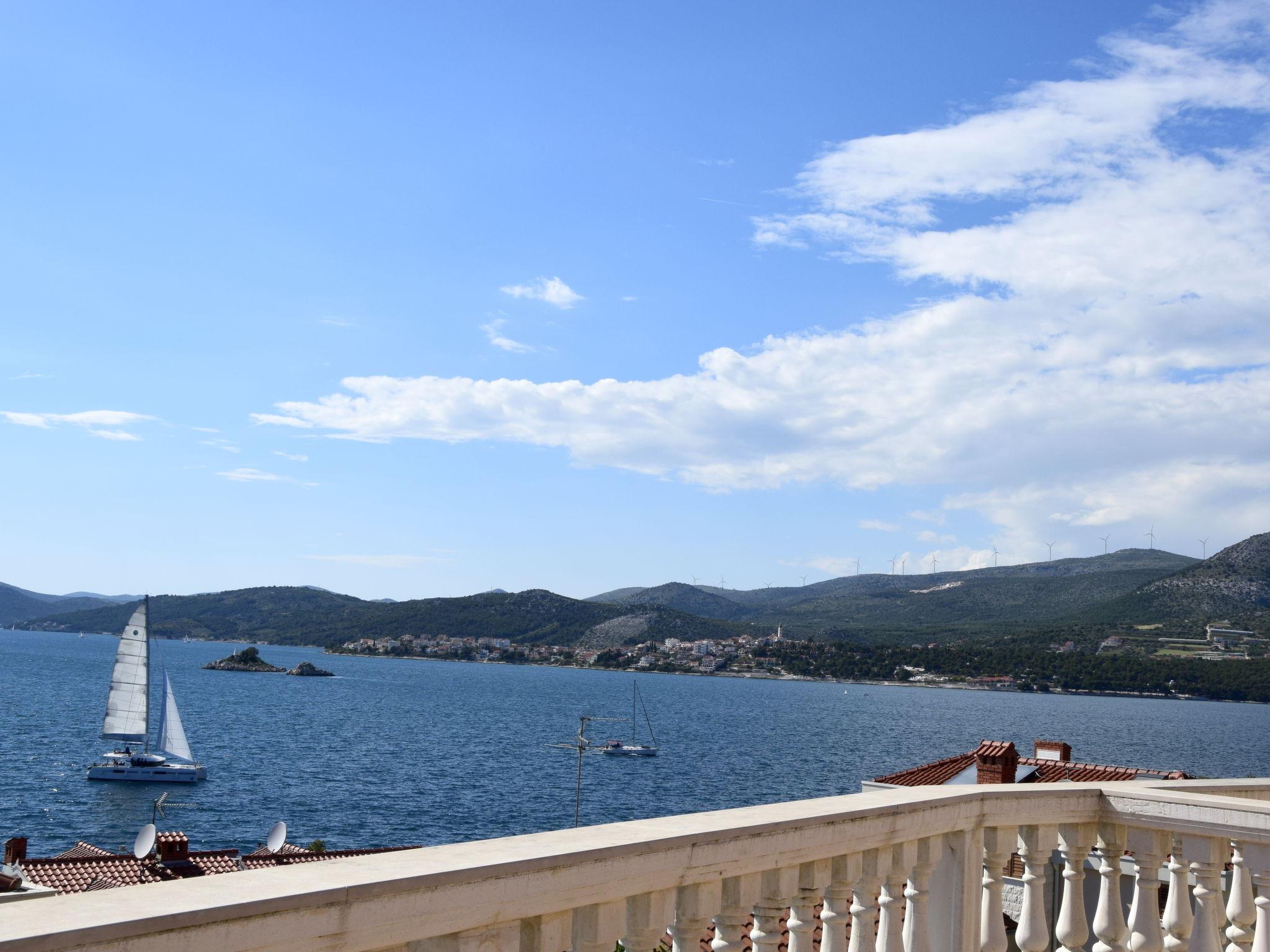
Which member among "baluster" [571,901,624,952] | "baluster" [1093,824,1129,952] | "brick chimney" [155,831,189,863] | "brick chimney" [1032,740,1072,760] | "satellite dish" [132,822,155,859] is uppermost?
"baluster" [571,901,624,952]

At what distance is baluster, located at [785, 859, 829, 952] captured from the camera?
330 centimetres

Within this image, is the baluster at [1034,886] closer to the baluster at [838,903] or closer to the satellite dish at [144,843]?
the baluster at [838,903]

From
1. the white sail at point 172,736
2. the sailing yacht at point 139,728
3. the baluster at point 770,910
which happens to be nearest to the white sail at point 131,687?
the sailing yacht at point 139,728

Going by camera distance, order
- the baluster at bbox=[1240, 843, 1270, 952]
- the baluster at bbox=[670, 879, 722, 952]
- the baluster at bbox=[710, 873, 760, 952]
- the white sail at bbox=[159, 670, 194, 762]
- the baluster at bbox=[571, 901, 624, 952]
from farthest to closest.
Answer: the white sail at bbox=[159, 670, 194, 762]
the baluster at bbox=[1240, 843, 1270, 952]
the baluster at bbox=[710, 873, 760, 952]
the baluster at bbox=[670, 879, 722, 952]
the baluster at bbox=[571, 901, 624, 952]

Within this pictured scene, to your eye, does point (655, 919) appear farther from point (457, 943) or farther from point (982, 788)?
point (982, 788)

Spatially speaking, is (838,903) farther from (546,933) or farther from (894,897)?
Result: (546,933)

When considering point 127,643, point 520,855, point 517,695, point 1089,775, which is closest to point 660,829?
point 520,855

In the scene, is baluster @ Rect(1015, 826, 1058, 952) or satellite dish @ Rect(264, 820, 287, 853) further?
satellite dish @ Rect(264, 820, 287, 853)

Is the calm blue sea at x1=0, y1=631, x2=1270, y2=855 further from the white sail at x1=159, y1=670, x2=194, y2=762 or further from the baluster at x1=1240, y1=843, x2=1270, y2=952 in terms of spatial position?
the baluster at x1=1240, y1=843, x2=1270, y2=952

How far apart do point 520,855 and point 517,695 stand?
170m

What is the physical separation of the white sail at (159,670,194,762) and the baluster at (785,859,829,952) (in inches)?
3087

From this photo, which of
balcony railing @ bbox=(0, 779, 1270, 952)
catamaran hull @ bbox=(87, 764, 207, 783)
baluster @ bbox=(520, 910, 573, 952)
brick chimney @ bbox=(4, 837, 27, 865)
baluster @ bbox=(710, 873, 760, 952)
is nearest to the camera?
balcony railing @ bbox=(0, 779, 1270, 952)

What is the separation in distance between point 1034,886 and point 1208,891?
73 centimetres

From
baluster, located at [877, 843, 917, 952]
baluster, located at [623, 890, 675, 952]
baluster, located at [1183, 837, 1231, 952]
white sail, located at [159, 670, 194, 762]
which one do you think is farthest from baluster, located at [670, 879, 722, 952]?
white sail, located at [159, 670, 194, 762]
